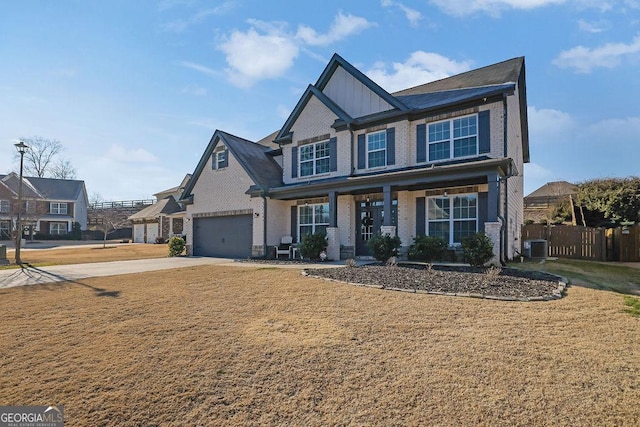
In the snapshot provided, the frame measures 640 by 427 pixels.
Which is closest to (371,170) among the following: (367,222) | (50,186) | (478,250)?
(367,222)

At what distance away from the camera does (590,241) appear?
54.4ft

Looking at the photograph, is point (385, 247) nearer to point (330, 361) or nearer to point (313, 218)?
point (313, 218)

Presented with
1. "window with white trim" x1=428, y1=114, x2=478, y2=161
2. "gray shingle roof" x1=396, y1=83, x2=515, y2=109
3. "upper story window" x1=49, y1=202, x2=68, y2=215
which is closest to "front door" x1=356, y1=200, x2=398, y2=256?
"window with white trim" x1=428, y1=114, x2=478, y2=161

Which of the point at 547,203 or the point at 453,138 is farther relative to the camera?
the point at 547,203

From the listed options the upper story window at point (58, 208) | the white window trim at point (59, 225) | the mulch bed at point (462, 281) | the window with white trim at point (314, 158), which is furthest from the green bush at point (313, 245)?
the upper story window at point (58, 208)

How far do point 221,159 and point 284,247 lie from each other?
6471 mm

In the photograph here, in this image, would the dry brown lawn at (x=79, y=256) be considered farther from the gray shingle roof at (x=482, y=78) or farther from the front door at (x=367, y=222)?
the gray shingle roof at (x=482, y=78)

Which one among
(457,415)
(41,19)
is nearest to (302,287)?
(457,415)

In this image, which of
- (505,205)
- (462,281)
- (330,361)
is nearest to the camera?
(330,361)

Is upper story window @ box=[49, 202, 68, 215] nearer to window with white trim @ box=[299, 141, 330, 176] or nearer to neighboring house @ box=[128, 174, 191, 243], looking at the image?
neighboring house @ box=[128, 174, 191, 243]

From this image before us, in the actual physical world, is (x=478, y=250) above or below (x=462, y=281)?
above

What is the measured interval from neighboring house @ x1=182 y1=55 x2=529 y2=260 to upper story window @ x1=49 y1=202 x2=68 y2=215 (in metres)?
37.5

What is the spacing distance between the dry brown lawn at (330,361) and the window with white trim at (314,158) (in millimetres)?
10728

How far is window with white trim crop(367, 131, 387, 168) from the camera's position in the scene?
1513cm
